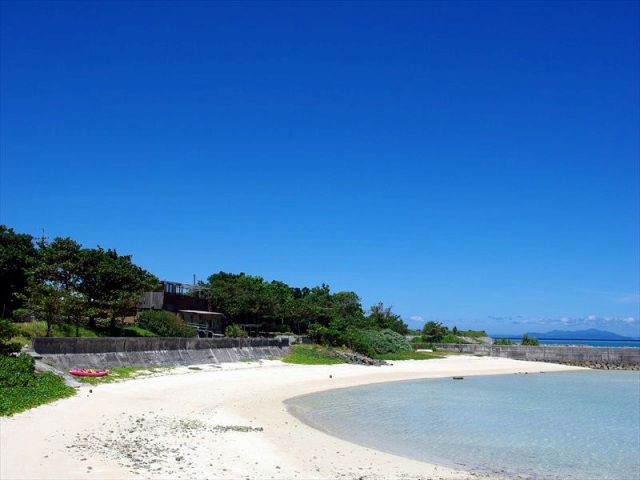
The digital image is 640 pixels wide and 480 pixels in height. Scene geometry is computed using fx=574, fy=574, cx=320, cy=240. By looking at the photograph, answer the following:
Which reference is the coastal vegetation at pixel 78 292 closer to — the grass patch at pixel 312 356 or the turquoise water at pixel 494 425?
the grass patch at pixel 312 356

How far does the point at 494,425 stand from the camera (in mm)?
24312

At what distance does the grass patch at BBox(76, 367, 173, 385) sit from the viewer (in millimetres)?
25656

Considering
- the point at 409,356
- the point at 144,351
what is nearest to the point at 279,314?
the point at 409,356

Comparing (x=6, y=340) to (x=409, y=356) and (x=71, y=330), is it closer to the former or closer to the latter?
(x=71, y=330)

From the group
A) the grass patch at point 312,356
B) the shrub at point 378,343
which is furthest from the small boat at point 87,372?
the shrub at point 378,343

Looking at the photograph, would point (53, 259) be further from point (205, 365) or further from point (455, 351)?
point (455, 351)

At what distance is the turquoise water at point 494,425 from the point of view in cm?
1725

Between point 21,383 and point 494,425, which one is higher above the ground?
point 21,383

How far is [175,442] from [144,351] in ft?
65.8

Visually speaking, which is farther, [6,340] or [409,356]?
[409,356]

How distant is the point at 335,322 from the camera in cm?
6016

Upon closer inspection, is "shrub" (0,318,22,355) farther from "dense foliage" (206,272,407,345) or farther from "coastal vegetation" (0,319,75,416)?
"dense foliage" (206,272,407,345)

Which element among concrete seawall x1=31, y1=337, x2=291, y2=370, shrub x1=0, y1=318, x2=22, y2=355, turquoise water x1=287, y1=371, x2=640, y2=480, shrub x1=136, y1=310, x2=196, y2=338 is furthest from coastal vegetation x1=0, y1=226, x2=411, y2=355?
turquoise water x1=287, y1=371, x2=640, y2=480

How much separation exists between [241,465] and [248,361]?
98.1 feet
